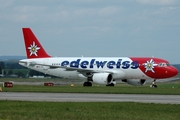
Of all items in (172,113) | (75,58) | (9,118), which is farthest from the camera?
(75,58)

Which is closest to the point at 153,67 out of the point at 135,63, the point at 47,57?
A: the point at 135,63

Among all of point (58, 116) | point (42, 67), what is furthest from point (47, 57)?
point (58, 116)

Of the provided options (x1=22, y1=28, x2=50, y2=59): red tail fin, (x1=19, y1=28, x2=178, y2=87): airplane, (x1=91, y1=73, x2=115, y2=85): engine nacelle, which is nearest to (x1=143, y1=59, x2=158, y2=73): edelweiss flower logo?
(x1=19, y1=28, x2=178, y2=87): airplane

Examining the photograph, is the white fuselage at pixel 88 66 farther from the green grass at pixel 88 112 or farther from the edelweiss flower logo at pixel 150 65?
the green grass at pixel 88 112

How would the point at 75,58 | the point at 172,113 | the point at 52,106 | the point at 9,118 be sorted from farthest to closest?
1. the point at 75,58
2. the point at 52,106
3. the point at 172,113
4. the point at 9,118

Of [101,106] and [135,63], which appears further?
[135,63]

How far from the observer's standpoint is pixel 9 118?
70.9 feet

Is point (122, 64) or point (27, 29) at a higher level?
point (27, 29)

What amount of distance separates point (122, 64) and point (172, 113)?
41.7m

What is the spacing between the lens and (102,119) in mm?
21797

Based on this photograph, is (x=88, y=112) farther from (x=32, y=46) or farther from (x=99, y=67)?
(x=32, y=46)

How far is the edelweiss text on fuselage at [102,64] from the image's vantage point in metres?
65.7

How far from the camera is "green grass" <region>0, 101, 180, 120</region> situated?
22.4 metres

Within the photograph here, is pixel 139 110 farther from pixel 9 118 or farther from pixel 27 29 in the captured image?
pixel 27 29
